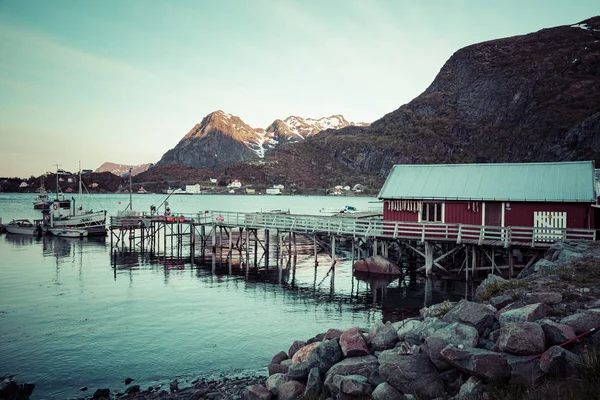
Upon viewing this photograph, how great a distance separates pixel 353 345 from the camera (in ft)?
39.2

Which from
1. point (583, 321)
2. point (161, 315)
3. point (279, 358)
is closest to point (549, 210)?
point (279, 358)

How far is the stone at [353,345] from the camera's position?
38.9ft

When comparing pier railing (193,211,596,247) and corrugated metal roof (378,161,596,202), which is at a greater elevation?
corrugated metal roof (378,161,596,202)

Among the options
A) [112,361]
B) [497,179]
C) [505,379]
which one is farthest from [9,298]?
[497,179]

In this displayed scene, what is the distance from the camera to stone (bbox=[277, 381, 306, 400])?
11633 mm

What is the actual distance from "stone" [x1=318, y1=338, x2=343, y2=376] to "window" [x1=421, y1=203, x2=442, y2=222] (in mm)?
22447

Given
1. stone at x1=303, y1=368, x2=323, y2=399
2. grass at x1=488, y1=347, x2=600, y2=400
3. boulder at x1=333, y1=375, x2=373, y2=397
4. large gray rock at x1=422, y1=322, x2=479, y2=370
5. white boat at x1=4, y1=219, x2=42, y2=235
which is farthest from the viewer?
white boat at x1=4, y1=219, x2=42, y2=235

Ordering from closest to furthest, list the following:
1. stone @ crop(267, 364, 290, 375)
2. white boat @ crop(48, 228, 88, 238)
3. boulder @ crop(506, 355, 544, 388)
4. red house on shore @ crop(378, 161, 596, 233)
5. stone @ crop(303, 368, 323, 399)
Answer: boulder @ crop(506, 355, 544, 388), stone @ crop(303, 368, 323, 399), stone @ crop(267, 364, 290, 375), red house on shore @ crop(378, 161, 596, 233), white boat @ crop(48, 228, 88, 238)

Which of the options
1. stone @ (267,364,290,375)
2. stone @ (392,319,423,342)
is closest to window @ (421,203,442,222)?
stone @ (392,319,423,342)

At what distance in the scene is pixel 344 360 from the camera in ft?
38.7

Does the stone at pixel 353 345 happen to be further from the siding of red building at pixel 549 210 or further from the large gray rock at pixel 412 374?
the siding of red building at pixel 549 210

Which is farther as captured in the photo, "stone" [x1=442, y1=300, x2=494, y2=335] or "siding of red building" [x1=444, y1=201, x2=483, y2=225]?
"siding of red building" [x1=444, y1=201, x2=483, y2=225]

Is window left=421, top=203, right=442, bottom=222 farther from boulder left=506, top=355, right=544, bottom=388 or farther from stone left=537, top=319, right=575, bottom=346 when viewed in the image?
boulder left=506, top=355, right=544, bottom=388

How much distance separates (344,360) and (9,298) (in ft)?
84.7
